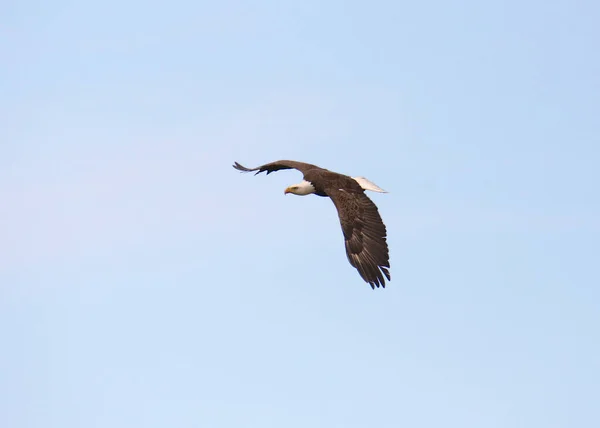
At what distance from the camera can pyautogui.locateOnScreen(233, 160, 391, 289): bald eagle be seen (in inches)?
965

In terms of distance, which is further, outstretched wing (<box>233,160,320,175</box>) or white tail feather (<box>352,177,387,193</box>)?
outstretched wing (<box>233,160,320,175</box>)

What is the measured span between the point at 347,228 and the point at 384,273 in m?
1.37

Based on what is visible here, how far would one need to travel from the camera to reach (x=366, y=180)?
26.6m

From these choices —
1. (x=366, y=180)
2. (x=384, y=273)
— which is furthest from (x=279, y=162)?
(x=384, y=273)

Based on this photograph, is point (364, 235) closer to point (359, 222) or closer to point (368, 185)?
point (359, 222)

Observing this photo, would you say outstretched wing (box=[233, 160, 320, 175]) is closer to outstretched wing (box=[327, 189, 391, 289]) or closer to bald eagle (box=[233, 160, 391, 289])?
bald eagle (box=[233, 160, 391, 289])

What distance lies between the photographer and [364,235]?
82.1ft

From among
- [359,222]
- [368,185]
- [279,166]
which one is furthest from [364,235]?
[279,166]

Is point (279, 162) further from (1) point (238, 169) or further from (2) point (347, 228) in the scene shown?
(2) point (347, 228)

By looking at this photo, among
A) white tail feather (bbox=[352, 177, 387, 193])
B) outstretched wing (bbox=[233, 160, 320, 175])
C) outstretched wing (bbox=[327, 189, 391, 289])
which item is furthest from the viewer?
outstretched wing (bbox=[233, 160, 320, 175])

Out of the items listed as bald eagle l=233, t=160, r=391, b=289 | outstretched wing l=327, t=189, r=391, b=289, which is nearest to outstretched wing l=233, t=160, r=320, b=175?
bald eagle l=233, t=160, r=391, b=289

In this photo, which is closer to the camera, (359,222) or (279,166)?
(359,222)

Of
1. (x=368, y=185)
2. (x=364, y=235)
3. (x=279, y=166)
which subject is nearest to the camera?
(x=364, y=235)

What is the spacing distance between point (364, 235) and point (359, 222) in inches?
13.3
